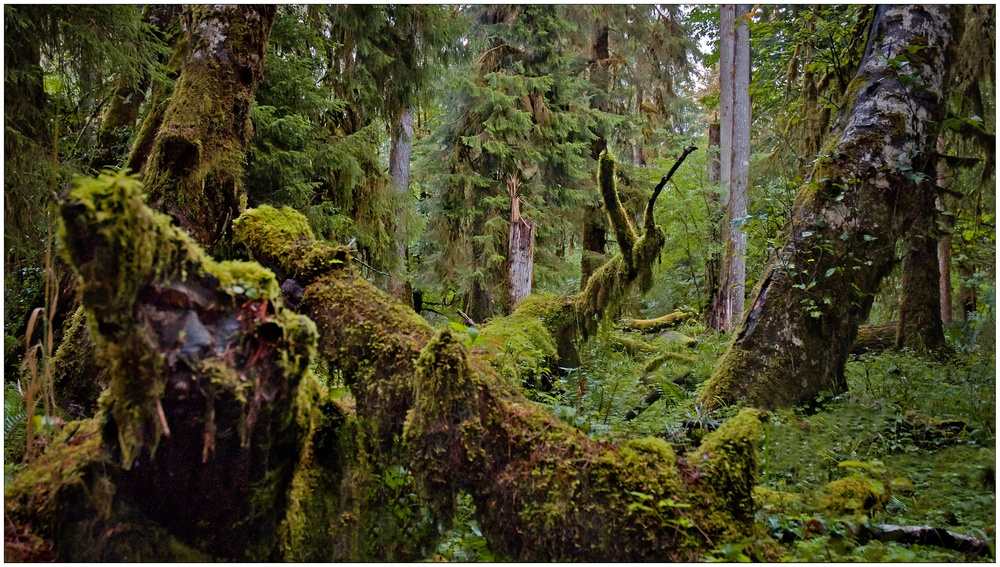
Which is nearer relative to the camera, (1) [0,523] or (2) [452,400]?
(1) [0,523]

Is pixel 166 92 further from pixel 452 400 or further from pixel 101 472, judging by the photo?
pixel 452 400

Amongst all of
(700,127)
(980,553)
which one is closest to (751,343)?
(980,553)

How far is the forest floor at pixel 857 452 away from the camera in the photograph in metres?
2.80

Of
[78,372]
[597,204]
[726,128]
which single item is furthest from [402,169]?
[78,372]

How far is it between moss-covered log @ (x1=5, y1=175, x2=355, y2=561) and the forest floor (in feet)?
3.00

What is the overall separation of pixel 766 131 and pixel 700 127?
30.8ft

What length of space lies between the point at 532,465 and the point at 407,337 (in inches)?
38.0

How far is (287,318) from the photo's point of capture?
7.39 feet

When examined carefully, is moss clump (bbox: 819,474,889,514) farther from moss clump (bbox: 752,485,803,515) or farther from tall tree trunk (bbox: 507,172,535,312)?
tall tree trunk (bbox: 507,172,535,312)

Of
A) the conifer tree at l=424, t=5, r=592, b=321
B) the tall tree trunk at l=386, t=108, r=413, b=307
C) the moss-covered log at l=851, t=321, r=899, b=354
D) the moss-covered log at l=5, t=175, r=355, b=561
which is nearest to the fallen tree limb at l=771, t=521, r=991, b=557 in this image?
the moss-covered log at l=5, t=175, r=355, b=561

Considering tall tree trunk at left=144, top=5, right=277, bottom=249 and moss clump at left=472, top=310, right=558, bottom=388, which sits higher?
tall tree trunk at left=144, top=5, right=277, bottom=249

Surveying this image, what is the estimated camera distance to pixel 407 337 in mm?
2979

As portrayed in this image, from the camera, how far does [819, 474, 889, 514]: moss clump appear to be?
3123 mm

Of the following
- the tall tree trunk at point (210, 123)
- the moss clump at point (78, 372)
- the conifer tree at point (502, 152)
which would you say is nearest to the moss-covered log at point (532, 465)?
the moss clump at point (78, 372)
